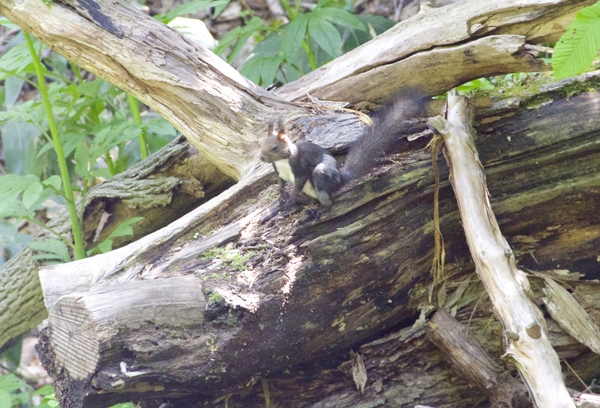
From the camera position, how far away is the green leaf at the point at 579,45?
2016 millimetres

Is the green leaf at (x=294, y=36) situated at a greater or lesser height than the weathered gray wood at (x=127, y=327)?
greater

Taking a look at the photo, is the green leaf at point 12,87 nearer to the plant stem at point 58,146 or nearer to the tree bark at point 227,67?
the plant stem at point 58,146

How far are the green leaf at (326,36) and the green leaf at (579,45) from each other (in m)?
1.65

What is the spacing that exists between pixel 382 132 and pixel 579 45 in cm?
114

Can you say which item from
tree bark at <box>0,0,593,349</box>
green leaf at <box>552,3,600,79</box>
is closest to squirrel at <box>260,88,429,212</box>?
tree bark at <box>0,0,593,349</box>

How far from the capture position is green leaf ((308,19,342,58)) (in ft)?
11.8

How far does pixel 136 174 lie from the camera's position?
403 centimetres

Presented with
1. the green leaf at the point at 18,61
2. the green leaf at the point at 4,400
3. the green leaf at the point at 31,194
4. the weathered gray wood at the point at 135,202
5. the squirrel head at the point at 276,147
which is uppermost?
the green leaf at the point at 18,61

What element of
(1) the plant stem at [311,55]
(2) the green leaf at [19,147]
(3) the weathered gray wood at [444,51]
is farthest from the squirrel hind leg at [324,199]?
(2) the green leaf at [19,147]

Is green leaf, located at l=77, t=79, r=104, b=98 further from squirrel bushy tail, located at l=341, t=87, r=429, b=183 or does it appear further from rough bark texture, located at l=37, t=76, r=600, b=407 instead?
squirrel bushy tail, located at l=341, t=87, r=429, b=183

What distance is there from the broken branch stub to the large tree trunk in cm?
34

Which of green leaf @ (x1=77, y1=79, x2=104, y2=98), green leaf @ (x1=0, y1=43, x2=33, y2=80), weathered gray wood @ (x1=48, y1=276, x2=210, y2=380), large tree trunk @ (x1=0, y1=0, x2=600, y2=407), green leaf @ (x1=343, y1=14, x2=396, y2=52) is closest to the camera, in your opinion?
weathered gray wood @ (x1=48, y1=276, x2=210, y2=380)

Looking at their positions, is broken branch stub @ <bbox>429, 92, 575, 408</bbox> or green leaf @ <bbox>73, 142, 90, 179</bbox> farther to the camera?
green leaf @ <bbox>73, 142, 90, 179</bbox>

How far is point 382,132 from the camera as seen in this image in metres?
3.05
